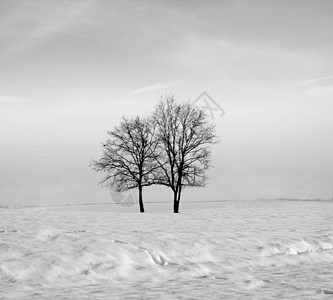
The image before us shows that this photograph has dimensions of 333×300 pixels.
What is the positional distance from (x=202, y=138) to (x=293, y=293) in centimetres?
2942

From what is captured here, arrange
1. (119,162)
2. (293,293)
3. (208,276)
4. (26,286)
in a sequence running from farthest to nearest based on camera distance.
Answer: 1. (119,162)
2. (208,276)
3. (26,286)
4. (293,293)

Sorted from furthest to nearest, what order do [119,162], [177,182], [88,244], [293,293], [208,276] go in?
[119,162]
[177,182]
[88,244]
[208,276]
[293,293]

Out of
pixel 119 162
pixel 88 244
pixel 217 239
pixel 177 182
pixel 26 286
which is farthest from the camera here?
pixel 119 162

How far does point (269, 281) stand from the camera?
25.7 feet

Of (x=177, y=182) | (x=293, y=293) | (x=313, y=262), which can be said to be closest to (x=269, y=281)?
(x=293, y=293)

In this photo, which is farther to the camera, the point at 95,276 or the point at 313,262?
the point at 313,262

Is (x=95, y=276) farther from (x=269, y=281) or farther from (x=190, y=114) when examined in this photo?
(x=190, y=114)

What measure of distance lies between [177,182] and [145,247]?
24.1 metres

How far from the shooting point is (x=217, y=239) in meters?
12.4

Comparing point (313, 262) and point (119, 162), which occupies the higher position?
point (119, 162)

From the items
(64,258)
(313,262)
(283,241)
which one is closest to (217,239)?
(283,241)

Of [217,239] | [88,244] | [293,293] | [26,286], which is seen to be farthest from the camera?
[217,239]

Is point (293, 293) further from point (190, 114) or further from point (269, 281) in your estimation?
point (190, 114)

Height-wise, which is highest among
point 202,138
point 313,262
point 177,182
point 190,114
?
point 190,114
